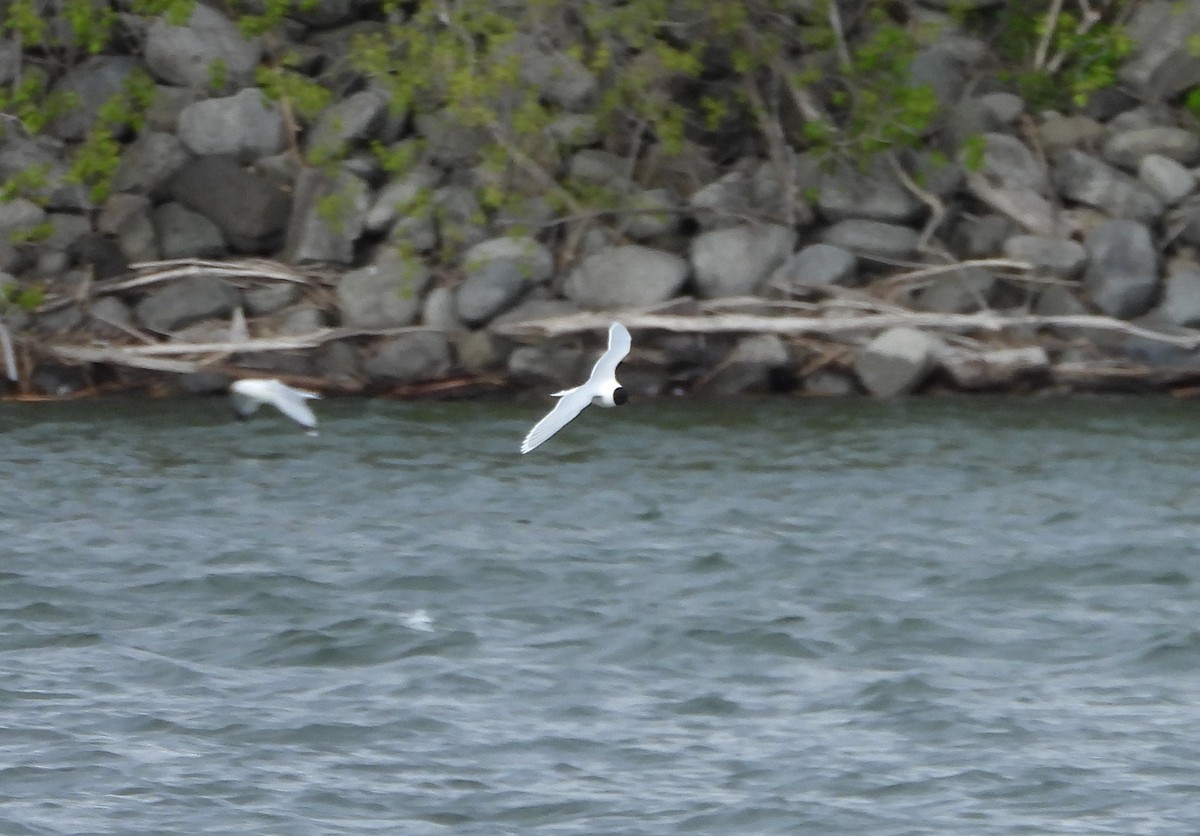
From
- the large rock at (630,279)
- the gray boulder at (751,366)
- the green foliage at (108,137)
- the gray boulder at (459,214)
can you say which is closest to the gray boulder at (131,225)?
the green foliage at (108,137)

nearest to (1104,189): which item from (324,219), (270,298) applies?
(324,219)

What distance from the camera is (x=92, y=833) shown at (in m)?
8.55

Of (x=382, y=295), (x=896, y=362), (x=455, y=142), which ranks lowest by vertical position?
(x=896, y=362)

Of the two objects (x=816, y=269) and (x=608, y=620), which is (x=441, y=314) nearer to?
(x=816, y=269)

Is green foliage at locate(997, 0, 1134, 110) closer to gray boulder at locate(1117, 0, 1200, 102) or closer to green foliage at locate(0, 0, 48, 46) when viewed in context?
gray boulder at locate(1117, 0, 1200, 102)

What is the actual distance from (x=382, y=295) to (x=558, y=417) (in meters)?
8.08

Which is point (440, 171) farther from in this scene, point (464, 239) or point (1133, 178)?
point (1133, 178)

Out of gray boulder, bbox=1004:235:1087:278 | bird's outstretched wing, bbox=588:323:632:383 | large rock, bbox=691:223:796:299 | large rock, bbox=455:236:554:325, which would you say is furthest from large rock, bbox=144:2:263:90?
bird's outstretched wing, bbox=588:323:632:383

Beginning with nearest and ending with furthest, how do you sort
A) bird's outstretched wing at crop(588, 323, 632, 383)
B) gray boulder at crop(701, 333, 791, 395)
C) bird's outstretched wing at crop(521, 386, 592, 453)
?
bird's outstretched wing at crop(521, 386, 592, 453) → bird's outstretched wing at crop(588, 323, 632, 383) → gray boulder at crop(701, 333, 791, 395)

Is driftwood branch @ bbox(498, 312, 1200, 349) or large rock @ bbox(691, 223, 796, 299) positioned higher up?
large rock @ bbox(691, 223, 796, 299)

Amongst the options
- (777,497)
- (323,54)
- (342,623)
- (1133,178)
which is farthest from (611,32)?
(342,623)

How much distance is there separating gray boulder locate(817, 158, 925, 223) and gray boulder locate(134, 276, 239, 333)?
5055 mm

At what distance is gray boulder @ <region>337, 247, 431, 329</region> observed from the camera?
60.1 feet

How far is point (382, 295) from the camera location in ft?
60.4
